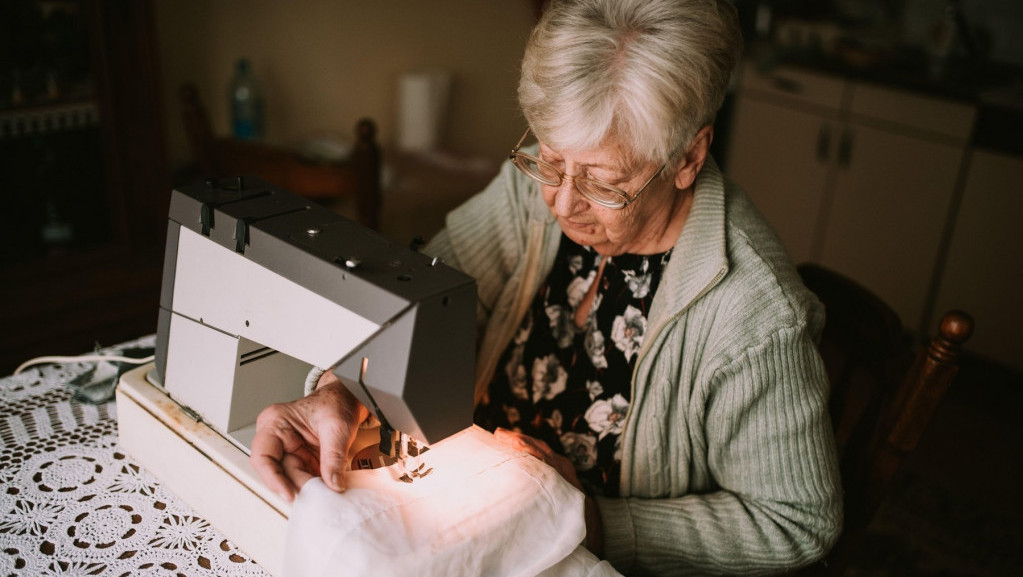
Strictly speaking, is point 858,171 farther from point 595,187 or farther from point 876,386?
point 595,187

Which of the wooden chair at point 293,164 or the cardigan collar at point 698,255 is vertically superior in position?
the cardigan collar at point 698,255

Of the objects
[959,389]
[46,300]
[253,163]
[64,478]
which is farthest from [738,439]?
[959,389]

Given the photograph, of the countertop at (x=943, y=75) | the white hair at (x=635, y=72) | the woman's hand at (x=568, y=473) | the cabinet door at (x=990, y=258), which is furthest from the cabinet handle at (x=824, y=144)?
the woman's hand at (x=568, y=473)

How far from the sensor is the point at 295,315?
3.17 feet

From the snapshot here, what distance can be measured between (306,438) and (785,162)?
10.1 feet

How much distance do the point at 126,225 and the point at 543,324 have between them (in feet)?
3.79

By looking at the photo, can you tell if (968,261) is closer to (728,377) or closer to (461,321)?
(728,377)

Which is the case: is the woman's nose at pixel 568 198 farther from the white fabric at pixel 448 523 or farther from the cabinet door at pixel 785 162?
the cabinet door at pixel 785 162

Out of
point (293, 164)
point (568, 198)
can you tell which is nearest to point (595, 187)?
point (568, 198)

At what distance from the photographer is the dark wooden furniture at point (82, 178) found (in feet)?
5.98

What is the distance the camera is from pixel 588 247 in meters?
1.45

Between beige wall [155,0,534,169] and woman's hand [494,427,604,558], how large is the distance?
1544 mm

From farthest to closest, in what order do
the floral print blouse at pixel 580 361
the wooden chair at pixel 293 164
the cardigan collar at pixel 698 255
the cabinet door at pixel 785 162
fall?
the cabinet door at pixel 785 162, the wooden chair at pixel 293 164, the floral print blouse at pixel 580 361, the cardigan collar at pixel 698 255

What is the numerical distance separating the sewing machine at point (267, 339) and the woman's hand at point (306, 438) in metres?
0.03
